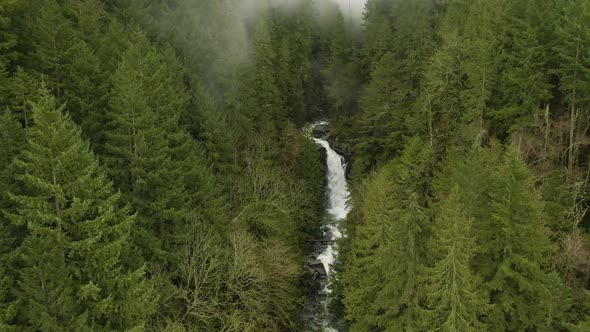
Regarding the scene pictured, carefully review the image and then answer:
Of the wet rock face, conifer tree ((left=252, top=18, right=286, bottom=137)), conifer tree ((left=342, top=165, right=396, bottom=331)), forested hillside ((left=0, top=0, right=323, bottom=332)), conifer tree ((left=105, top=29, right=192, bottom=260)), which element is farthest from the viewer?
conifer tree ((left=252, top=18, right=286, bottom=137))

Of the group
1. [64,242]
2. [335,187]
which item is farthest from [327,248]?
[64,242]

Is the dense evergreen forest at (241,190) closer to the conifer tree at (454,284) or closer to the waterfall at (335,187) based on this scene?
the conifer tree at (454,284)

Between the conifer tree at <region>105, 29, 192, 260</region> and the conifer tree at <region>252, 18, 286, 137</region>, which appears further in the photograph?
the conifer tree at <region>252, 18, 286, 137</region>

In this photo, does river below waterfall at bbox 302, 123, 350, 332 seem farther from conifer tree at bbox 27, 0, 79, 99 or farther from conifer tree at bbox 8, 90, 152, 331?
conifer tree at bbox 27, 0, 79, 99

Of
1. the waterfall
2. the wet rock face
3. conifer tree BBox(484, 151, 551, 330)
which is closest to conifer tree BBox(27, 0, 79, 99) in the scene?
conifer tree BBox(484, 151, 551, 330)

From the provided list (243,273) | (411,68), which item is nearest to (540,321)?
(243,273)

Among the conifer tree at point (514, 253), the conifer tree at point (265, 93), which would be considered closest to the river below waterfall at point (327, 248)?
the conifer tree at point (265, 93)

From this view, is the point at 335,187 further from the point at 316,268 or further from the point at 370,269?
the point at 370,269
